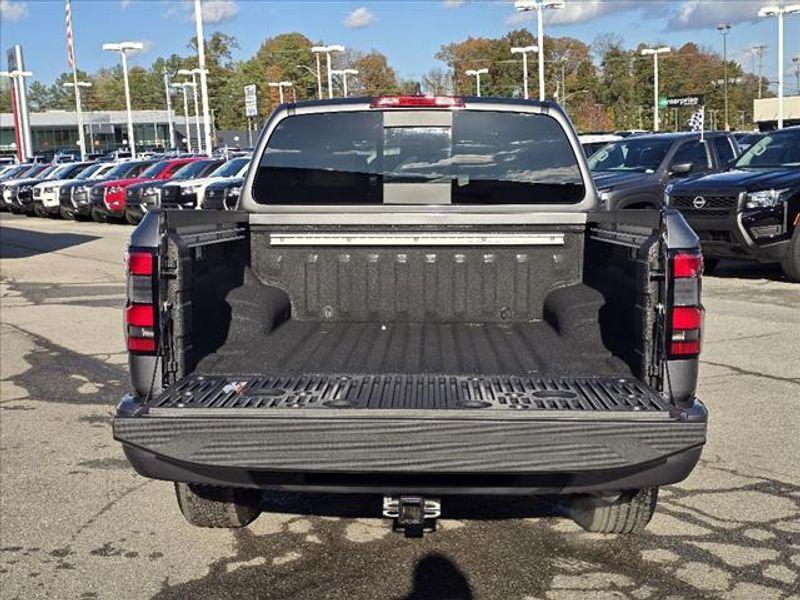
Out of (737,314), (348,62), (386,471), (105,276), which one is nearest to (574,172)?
(386,471)

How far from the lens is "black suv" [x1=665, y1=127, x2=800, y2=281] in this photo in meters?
11.8

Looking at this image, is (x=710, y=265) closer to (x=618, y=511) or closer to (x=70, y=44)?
(x=618, y=511)

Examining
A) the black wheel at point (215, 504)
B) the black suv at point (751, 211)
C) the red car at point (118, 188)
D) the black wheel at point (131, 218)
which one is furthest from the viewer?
the red car at point (118, 188)

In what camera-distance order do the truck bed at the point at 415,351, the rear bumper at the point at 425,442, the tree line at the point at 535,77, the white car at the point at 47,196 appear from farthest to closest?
1. the tree line at the point at 535,77
2. the white car at the point at 47,196
3. the truck bed at the point at 415,351
4. the rear bumper at the point at 425,442

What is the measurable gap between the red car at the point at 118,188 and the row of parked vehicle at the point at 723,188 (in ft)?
52.1

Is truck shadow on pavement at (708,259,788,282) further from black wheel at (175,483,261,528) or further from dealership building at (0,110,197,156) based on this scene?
dealership building at (0,110,197,156)

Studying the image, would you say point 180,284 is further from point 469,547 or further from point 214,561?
point 469,547

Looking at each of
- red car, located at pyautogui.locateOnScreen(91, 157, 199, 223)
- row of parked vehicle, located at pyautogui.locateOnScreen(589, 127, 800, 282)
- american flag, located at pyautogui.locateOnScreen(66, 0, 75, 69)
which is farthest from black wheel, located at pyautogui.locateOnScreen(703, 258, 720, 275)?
american flag, located at pyautogui.locateOnScreen(66, 0, 75, 69)

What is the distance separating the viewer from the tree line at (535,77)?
284ft

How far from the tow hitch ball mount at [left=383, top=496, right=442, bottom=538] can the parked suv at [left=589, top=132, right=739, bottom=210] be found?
10.5 meters

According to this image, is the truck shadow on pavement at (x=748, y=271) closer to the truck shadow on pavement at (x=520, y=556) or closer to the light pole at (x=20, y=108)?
the truck shadow on pavement at (x=520, y=556)

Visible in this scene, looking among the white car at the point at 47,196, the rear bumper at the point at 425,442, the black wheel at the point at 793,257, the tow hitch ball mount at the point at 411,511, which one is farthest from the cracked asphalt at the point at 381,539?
the white car at the point at 47,196

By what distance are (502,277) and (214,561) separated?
2043mm

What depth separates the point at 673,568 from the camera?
13.5 ft
